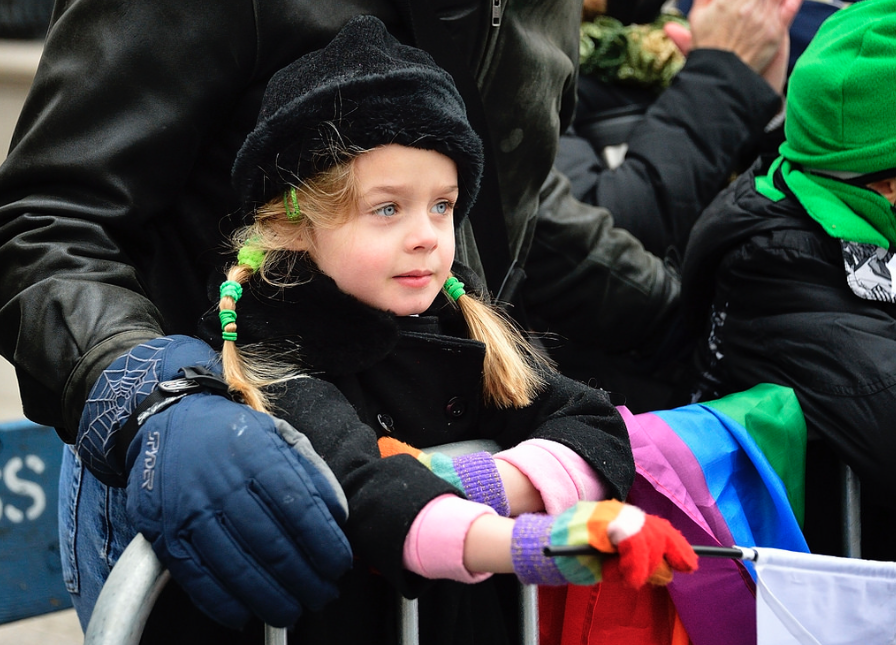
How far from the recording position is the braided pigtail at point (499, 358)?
66.4 inches

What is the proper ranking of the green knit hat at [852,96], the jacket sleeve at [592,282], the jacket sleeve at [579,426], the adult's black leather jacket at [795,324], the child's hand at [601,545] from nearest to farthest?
the child's hand at [601,545], the jacket sleeve at [579,426], the adult's black leather jacket at [795,324], the green knit hat at [852,96], the jacket sleeve at [592,282]

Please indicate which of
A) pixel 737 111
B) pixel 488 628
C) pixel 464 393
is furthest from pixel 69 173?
pixel 737 111

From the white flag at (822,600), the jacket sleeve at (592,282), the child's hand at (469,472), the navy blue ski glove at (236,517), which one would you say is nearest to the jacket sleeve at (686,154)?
the jacket sleeve at (592,282)

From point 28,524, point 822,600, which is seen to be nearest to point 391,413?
point 822,600

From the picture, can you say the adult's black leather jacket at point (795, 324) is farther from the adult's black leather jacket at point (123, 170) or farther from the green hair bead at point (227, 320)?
the green hair bead at point (227, 320)

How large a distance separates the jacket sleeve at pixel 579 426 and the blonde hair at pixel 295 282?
0.11 feet

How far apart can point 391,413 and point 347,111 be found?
1.58 feet

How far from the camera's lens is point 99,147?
64.0 inches

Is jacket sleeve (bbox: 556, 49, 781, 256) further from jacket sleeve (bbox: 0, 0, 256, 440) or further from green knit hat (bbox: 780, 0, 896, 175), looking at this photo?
jacket sleeve (bbox: 0, 0, 256, 440)

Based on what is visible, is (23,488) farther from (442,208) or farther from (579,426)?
(579,426)

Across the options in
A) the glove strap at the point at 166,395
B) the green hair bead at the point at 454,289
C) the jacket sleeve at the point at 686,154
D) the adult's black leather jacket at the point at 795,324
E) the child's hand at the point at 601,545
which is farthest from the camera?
the jacket sleeve at the point at 686,154

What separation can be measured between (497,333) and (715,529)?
55 cm

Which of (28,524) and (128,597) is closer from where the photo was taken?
(128,597)

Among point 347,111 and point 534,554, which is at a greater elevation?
point 347,111
